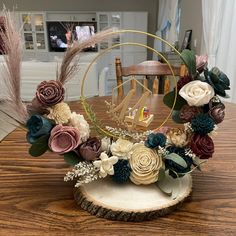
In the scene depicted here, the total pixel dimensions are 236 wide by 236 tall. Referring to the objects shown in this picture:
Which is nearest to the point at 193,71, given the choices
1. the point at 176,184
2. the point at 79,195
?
the point at 176,184

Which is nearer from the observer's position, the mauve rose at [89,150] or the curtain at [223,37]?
the mauve rose at [89,150]

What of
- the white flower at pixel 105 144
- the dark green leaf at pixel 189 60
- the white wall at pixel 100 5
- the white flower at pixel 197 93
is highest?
the white wall at pixel 100 5

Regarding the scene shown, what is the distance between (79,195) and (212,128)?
33 cm

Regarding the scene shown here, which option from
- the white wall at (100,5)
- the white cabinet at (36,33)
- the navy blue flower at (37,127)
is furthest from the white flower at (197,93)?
the white cabinet at (36,33)

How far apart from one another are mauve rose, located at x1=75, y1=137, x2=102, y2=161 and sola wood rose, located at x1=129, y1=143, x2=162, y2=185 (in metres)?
0.08

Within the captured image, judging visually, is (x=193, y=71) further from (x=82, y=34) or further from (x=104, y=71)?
(x=104, y=71)

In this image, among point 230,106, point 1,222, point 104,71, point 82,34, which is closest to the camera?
point 1,222

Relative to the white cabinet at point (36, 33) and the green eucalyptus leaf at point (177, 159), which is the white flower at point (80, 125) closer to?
the green eucalyptus leaf at point (177, 159)

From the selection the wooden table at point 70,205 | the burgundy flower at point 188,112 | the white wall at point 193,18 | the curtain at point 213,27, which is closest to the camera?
the wooden table at point 70,205

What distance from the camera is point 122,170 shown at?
1.91ft

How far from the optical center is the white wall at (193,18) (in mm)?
3203

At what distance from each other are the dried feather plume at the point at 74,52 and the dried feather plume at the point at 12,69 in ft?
0.31

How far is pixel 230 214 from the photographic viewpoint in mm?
542

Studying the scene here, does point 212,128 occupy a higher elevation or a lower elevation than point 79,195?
higher
